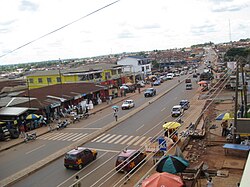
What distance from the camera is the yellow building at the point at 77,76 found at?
55688 millimetres

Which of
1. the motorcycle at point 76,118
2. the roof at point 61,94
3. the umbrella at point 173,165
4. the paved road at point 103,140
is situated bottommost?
the paved road at point 103,140

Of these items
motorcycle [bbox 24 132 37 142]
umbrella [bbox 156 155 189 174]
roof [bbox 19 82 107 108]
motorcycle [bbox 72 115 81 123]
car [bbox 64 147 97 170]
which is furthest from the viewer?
roof [bbox 19 82 107 108]

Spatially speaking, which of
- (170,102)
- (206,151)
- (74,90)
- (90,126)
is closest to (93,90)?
(74,90)

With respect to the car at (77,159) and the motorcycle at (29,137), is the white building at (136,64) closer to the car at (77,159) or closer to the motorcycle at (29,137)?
the motorcycle at (29,137)

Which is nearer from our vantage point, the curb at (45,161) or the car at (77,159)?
the curb at (45,161)

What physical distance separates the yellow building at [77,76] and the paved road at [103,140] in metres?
18.0

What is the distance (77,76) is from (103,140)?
1307 inches

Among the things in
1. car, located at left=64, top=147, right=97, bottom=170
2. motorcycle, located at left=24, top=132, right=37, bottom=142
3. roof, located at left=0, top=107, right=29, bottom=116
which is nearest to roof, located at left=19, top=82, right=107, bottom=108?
roof, located at left=0, top=107, right=29, bottom=116

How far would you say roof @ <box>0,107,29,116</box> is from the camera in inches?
1178

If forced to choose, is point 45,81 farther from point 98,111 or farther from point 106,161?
point 106,161

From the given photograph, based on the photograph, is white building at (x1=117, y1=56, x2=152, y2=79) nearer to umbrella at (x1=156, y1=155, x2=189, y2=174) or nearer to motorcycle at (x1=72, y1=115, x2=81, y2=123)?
motorcycle at (x1=72, y1=115, x2=81, y2=123)

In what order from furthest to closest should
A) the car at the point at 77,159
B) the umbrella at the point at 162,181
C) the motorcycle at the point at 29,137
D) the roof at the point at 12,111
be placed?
the roof at the point at 12,111 < the motorcycle at the point at 29,137 < the car at the point at 77,159 < the umbrella at the point at 162,181

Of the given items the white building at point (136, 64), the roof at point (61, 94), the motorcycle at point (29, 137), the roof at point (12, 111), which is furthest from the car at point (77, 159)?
the white building at point (136, 64)

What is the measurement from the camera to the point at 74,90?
43062 millimetres
